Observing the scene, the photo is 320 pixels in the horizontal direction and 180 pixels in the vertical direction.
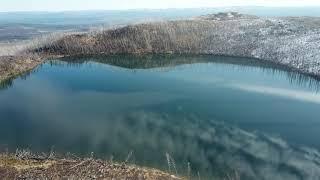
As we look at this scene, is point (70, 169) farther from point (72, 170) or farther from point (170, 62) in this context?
point (170, 62)

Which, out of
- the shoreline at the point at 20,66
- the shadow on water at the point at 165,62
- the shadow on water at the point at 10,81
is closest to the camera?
the shadow on water at the point at 10,81

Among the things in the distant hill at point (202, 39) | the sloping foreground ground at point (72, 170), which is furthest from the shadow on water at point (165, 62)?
the sloping foreground ground at point (72, 170)

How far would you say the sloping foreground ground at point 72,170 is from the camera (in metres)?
22.5

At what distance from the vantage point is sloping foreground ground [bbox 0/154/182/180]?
22.5m

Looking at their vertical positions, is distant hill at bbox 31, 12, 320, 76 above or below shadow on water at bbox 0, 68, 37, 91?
above

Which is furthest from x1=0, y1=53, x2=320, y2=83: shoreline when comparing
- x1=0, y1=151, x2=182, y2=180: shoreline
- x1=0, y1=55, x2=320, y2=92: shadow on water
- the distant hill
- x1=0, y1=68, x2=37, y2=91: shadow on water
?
x1=0, y1=151, x2=182, y2=180: shoreline

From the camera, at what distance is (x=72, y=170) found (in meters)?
23.2

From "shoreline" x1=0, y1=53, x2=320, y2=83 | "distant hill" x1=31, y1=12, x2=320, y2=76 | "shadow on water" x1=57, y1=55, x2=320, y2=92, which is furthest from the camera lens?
"distant hill" x1=31, y1=12, x2=320, y2=76

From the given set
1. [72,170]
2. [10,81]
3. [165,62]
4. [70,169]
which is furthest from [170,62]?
[72,170]

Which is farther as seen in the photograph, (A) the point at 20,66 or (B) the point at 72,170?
(A) the point at 20,66

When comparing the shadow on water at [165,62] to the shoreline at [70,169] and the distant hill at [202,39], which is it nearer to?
the distant hill at [202,39]

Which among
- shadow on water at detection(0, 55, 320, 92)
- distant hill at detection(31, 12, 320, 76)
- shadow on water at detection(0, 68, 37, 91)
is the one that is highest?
distant hill at detection(31, 12, 320, 76)

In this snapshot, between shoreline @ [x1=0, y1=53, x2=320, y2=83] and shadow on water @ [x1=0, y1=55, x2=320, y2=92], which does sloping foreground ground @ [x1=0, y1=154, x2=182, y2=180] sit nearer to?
shadow on water @ [x1=0, y1=55, x2=320, y2=92]

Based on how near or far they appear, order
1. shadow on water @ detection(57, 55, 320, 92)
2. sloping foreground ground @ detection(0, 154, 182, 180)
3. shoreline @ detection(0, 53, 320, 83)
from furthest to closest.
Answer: shadow on water @ detection(57, 55, 320, 92)
shoreline @ detection(0, 53, 320, 83)
sloping foreground ground @ detection(0, 154, 182, 180)
